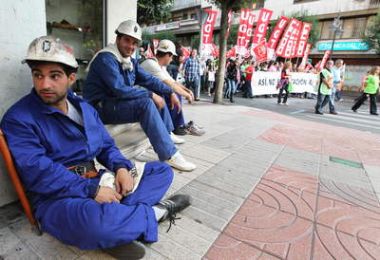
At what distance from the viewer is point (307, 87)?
14375 millimetres

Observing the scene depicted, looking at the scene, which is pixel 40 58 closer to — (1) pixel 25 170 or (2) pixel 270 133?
(1) pixel 25 170

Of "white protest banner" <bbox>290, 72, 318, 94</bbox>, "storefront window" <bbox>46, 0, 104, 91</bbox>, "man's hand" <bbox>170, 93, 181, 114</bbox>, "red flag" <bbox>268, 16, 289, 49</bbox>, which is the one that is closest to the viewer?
"man's hand" <bbox>170, 93, 181, 114</bbox>

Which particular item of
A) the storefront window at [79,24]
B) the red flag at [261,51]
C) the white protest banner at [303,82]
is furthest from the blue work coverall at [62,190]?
the red flag at [261,51]

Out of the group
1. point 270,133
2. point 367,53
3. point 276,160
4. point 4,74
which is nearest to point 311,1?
point 367,53

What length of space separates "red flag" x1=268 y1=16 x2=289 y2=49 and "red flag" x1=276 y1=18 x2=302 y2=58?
25 centimetres

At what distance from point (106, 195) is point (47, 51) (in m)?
0.94

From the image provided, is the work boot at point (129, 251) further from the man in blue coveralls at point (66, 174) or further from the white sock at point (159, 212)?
the white sock at point (159, 212)

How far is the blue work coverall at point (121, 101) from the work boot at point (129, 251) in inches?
53.3

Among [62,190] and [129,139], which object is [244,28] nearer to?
[129,139]

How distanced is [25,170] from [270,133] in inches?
181

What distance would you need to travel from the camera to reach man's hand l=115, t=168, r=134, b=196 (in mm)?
1723

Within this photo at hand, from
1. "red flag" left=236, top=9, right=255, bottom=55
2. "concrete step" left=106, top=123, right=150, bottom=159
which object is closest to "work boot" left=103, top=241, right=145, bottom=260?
"concrete step" left=106, top=123, right=150, bottom=159

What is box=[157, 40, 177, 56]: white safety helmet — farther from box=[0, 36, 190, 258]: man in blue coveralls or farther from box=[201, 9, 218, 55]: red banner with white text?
box=[201, 9, 218, 55]: red banner with white text

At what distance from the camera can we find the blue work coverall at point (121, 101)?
2711 mm
